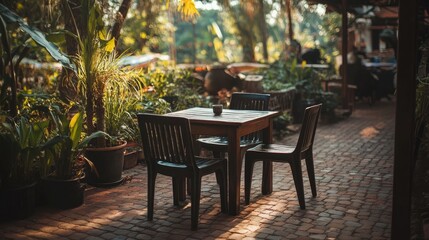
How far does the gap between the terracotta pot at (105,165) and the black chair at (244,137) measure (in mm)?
890

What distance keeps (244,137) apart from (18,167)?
2.29m

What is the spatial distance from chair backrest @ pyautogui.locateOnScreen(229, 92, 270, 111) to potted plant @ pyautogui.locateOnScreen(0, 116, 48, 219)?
83.3 inches

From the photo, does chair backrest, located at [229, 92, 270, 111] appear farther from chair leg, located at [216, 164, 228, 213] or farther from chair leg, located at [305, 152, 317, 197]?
chair leg, located at [216, 164, 228, 213]

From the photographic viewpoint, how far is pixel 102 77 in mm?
5051

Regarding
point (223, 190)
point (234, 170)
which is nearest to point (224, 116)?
point (234, 170)

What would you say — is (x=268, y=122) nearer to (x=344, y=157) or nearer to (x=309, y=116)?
(x=309, y=116)

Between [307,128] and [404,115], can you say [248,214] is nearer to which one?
[307,128]

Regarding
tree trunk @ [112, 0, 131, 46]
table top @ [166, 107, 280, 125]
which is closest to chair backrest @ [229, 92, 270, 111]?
table top @ [166, 107, 280, 125]

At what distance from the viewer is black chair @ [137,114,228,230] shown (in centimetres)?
396

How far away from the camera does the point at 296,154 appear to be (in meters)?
4.46

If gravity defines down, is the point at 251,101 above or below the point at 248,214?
above

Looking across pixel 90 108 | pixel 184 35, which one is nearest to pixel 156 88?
pixel 90 108

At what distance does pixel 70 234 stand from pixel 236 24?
55.4 feet

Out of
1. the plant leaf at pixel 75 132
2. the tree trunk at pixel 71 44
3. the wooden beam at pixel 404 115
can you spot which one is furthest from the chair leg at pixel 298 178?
the tree trunk at pixel 71 44
